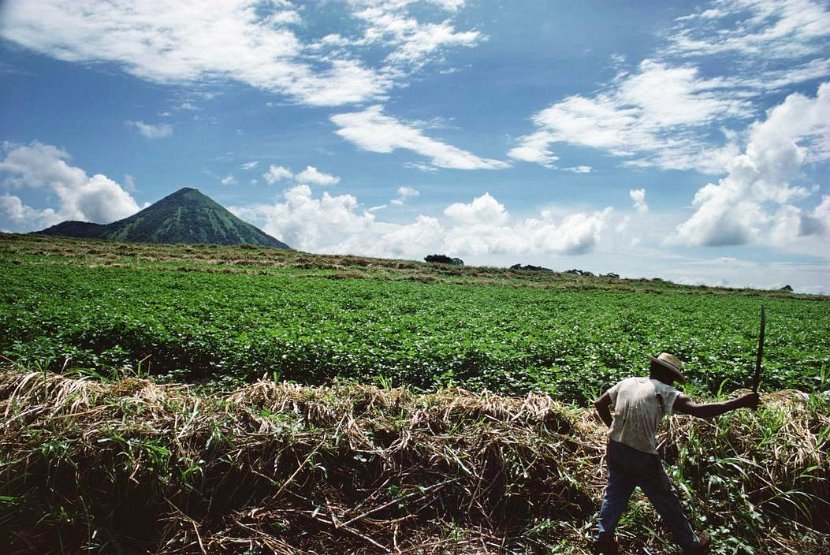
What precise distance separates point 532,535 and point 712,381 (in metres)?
7.33

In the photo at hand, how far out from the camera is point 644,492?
4195 millimetres

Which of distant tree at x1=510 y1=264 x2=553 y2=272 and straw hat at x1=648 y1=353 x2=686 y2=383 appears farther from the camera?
distant tree at x1=510 y1=264 x2=553 y2=272

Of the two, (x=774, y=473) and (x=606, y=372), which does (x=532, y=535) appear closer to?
(x=774, y=473)

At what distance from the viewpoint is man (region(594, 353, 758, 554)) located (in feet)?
13.4

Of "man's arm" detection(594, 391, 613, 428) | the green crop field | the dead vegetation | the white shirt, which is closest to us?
the white shirt

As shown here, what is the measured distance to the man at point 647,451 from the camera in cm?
409

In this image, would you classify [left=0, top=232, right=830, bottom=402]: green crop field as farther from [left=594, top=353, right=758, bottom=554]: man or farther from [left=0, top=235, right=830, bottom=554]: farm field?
[left=594, top=353, right=758, bottom=554]: man

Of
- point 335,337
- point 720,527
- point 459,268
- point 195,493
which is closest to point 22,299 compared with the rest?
point 335,337

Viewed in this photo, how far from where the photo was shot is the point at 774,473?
514cm

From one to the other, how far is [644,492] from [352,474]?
2927 millimetres

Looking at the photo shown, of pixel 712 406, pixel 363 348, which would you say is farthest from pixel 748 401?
pixel 363 348

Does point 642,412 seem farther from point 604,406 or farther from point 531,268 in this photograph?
point 531,268

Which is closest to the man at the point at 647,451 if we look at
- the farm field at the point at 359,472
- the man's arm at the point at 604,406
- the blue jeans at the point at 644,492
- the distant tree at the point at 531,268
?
the blue jeans at the point at 644,492

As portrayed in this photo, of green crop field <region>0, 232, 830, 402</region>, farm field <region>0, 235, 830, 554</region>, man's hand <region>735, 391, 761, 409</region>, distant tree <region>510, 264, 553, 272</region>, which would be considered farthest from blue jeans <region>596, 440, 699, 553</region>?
distant tree <region>510, 264, 553, 272</region>
